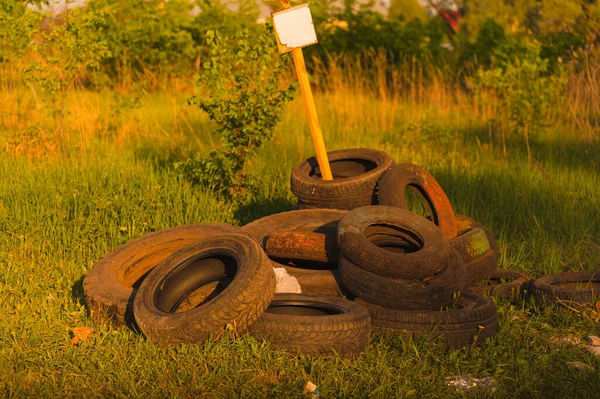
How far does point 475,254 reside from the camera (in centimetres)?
666

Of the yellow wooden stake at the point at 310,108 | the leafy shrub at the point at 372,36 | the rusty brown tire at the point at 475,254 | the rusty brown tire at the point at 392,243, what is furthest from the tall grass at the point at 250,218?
the leafy shrub at the point at 372,36

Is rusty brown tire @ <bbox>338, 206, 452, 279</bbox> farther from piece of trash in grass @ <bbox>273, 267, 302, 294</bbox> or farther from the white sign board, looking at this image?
the white sign board

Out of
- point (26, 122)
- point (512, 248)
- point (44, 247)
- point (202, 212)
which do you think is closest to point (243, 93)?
point (202, 212)

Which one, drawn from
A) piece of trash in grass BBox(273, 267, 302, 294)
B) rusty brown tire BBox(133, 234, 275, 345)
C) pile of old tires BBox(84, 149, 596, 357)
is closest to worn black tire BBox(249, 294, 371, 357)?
pile of old tires BBox(84, 149, 596, 357)

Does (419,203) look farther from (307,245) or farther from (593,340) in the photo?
(593,340)

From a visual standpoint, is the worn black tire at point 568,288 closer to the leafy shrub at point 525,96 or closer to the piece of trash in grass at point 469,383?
the piece of trash in grass at point 469,383

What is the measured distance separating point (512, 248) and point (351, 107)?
5.91 metres

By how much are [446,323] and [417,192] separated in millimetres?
2284

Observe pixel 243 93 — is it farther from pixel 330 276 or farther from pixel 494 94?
pixel 494 94

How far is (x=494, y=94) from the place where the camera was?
14.3 metres

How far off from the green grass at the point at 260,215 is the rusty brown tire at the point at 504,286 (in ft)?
0.36

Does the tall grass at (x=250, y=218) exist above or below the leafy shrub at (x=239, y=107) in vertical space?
below

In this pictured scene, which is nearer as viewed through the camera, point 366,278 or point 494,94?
point 366,278

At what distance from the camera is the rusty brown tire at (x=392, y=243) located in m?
5.73
